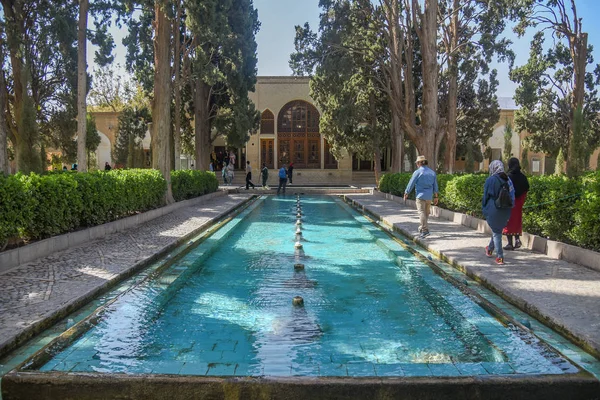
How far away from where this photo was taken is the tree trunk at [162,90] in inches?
651

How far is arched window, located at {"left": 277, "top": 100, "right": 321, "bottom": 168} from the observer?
40.3 m

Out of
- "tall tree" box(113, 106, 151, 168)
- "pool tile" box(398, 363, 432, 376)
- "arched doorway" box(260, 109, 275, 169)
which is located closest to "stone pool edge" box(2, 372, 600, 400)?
"pool tile" box(398, 363, 432, 376)

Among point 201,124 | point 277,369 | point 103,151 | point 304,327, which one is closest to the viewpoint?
point 277,369

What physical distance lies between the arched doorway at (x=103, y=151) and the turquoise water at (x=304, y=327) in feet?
117

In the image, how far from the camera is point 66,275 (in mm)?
6766

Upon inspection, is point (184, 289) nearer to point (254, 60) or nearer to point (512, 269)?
point (512, 269)

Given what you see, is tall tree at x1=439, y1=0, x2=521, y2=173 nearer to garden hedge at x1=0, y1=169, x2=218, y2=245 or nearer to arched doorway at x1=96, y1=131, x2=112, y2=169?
garden hedge at x1=0, y1=169, x2=218, y2=245

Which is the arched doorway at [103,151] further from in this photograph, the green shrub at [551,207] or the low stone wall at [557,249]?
the green shrub at [551,207]

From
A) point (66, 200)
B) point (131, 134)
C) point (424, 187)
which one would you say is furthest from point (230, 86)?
point (66, 200)

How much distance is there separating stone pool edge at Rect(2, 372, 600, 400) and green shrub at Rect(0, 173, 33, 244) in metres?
4.14

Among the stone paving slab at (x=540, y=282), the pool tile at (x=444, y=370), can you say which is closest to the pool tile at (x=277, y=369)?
the pool tile at (x=444, y=370)

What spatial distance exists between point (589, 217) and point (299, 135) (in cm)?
3351

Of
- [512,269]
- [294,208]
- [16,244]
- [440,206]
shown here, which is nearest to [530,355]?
[512,269]

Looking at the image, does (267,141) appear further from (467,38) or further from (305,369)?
(305,369)
